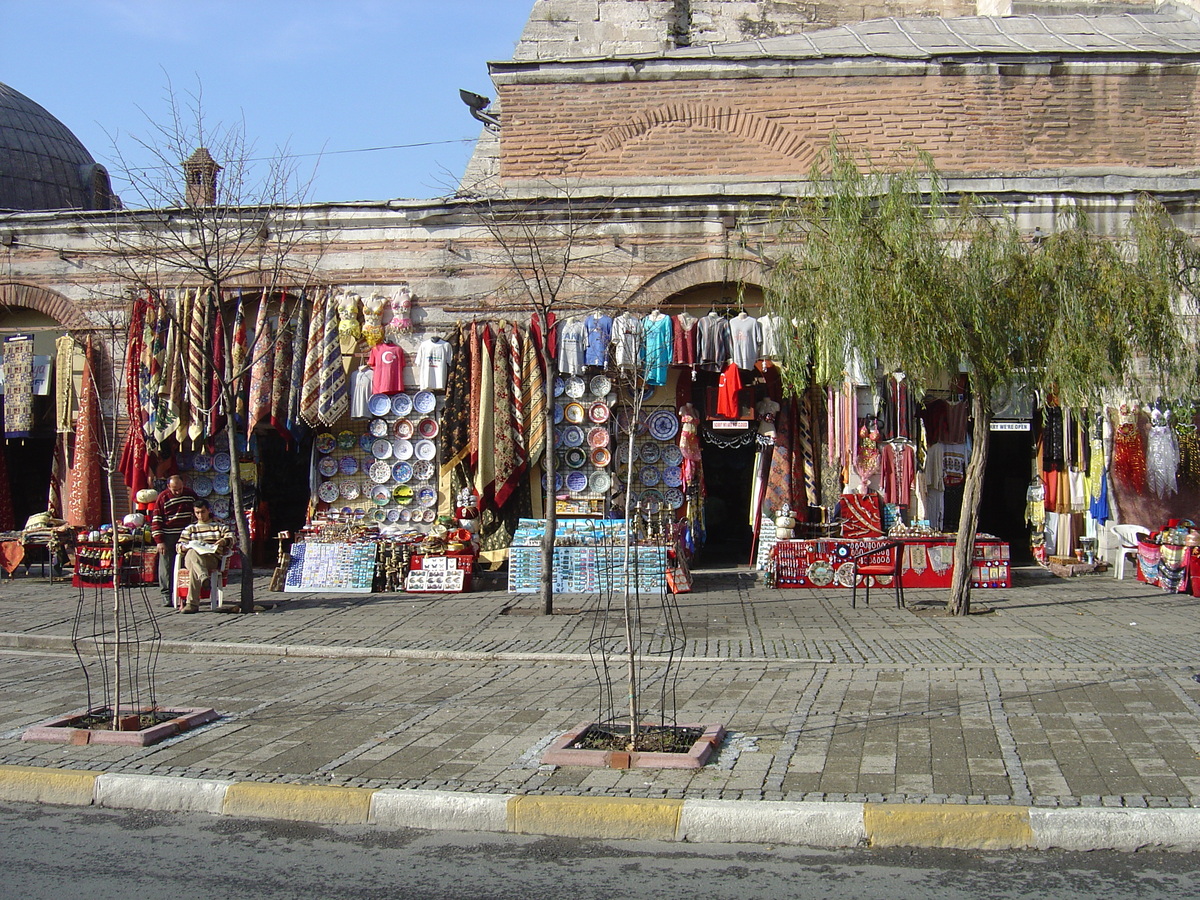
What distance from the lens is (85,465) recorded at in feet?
50.6

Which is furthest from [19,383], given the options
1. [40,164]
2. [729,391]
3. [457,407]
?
[40,164]

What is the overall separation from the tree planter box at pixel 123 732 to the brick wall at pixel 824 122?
1048cm

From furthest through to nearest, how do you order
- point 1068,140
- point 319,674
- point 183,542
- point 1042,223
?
1. point 1068,140
2. point 1042,223
3. point 183,542
4. point 319,674

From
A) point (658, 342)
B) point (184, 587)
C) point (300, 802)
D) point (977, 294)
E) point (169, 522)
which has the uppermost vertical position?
point (658, 342)

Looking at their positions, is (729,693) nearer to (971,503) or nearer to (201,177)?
(971,503)

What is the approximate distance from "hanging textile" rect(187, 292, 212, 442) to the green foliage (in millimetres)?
8397

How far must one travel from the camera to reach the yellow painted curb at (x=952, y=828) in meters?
5.08

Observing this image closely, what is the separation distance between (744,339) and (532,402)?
2932 mm

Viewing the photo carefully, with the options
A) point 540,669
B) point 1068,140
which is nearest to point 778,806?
point 540,669

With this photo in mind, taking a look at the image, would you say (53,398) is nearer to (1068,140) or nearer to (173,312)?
(173,312)

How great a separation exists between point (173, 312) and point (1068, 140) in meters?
13.2

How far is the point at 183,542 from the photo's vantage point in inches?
500

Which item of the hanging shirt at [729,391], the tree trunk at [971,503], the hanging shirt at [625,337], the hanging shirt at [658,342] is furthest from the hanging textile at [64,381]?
the tree trunk at [971,503]

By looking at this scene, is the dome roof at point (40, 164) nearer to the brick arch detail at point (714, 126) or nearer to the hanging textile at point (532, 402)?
the brick arch detail at point (714, 126)
